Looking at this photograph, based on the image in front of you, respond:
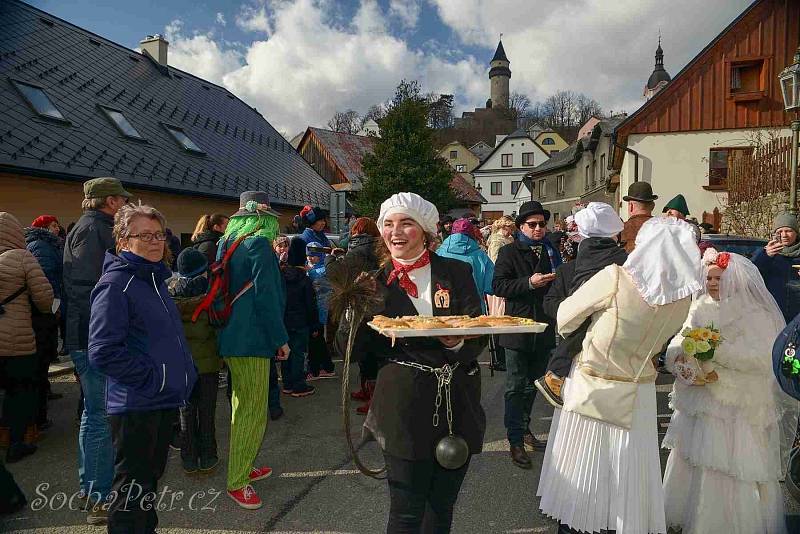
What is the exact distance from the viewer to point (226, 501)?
13.0 ft

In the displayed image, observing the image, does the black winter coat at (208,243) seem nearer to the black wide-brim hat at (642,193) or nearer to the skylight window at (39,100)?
the black wide-brim hat at (642,193)

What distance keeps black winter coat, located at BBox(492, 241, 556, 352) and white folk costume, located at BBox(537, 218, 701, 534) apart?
1524 mm

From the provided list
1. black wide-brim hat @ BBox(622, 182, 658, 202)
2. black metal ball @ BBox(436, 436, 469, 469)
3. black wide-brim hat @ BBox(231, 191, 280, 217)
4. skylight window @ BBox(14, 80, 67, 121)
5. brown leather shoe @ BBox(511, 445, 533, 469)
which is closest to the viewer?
black metal ball @ BBox(436, 436, 469, 469)

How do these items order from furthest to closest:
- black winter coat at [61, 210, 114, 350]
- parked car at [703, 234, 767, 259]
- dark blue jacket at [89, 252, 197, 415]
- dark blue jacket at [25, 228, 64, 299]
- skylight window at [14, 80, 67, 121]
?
skylight window at [14, 80, 67, 121] → parked car at [703, 234, 767, 259] → dark blue jacket at [25, 228, 64, 299] → black winter coat at [61, 210, 114, 350] → dark blue jacket at [89, 252, 197, 415]

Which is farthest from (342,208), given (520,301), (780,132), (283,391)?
(780,132)

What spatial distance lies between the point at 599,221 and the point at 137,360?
9.27 feet

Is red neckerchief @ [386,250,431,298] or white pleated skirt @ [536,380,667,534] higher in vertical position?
red neckerchief @ [386,250,431,298]

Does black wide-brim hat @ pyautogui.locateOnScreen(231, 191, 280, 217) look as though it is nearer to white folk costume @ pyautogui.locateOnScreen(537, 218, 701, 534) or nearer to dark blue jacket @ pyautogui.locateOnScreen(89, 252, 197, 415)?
dark blue jacket @ pyautogui.locateOnScreen(89, 252, 197, 415)

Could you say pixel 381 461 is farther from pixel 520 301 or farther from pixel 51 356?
pixel 51 356

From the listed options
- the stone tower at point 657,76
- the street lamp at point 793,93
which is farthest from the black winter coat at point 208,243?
the stone tower at point 657,76

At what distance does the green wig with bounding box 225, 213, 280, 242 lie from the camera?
13.1 feet

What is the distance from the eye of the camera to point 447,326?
240 cm

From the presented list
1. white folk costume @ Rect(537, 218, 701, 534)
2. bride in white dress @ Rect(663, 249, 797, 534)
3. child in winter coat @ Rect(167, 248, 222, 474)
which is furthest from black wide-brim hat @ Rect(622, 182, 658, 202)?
child in winter coat @ Rect(167, 248, 222, 474)

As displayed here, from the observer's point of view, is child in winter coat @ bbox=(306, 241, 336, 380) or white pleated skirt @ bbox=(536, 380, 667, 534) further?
child in winter coat @ bbox=(306, 241, 336, 380)
